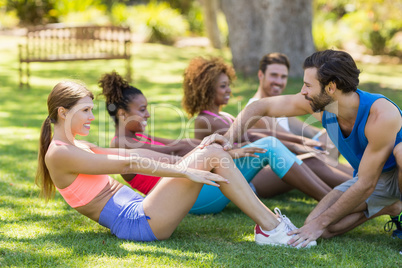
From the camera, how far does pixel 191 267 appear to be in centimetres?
327

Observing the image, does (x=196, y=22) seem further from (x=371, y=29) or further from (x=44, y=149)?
(x=44, y=149)

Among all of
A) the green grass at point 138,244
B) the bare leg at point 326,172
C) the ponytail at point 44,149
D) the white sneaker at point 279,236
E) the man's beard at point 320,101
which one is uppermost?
the man's beard at point 320,101

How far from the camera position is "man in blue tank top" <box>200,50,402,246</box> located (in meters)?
3.56

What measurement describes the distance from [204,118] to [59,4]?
51.0 ft

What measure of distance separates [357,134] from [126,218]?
1826 mm

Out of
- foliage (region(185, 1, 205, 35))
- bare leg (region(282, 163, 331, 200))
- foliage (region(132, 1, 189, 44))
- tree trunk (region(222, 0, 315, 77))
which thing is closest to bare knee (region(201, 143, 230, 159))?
bare leg (region(282, 163, 331, 200))

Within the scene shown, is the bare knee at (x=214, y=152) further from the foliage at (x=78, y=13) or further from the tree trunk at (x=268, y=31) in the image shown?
the foliage at (x=78, y=13)

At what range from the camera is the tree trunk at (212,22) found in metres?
18.2

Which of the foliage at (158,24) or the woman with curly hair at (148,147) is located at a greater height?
the foliage at (158,24)

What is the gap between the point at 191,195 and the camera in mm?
3572

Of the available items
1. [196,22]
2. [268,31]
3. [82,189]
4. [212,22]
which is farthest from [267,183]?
[196,22]

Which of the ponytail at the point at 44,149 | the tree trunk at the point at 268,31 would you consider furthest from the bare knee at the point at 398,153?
the tree trunk at the point at 268,31

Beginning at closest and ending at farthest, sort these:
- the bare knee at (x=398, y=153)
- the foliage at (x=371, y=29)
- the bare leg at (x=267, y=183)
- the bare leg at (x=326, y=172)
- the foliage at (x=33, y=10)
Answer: the bare knee at (x=398, y=153)
the bare leg at (x=326, y=172)
the bare leg at (x=267, y=183)
the foliage at (x=371, y=29)
the foliage at (x=33, y=10)

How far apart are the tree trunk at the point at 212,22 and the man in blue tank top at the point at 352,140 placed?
48.0 ft
